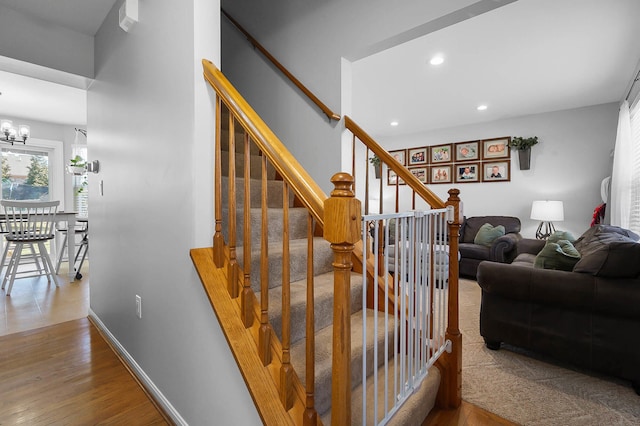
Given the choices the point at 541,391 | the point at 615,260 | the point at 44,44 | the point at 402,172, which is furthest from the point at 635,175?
the point at 44,44

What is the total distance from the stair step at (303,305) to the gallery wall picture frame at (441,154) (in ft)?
15.4

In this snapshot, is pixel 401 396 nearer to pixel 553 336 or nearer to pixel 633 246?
pixel 553 336

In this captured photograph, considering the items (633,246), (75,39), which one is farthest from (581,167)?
(75,39)

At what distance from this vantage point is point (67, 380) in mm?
1872

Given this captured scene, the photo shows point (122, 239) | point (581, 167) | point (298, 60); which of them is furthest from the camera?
point (581, 167)

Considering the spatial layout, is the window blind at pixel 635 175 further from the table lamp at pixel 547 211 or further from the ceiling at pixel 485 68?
the table lamp at pixel 547 211

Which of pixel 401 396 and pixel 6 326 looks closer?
pixel 401 396

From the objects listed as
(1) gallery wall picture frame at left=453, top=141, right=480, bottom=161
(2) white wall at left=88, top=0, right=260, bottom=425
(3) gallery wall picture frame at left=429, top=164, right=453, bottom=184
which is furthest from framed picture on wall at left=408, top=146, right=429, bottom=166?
(2) white wall at left=88, top=0, right=260, bottom=425

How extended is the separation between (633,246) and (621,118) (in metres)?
2.95

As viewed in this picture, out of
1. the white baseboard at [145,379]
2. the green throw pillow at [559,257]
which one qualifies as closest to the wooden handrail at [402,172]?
the green throw pillow at [559,257]

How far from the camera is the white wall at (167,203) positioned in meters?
1.34

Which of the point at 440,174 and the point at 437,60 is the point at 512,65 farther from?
the point at 440,174

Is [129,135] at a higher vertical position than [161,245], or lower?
higher

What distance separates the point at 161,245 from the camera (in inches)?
63.3
